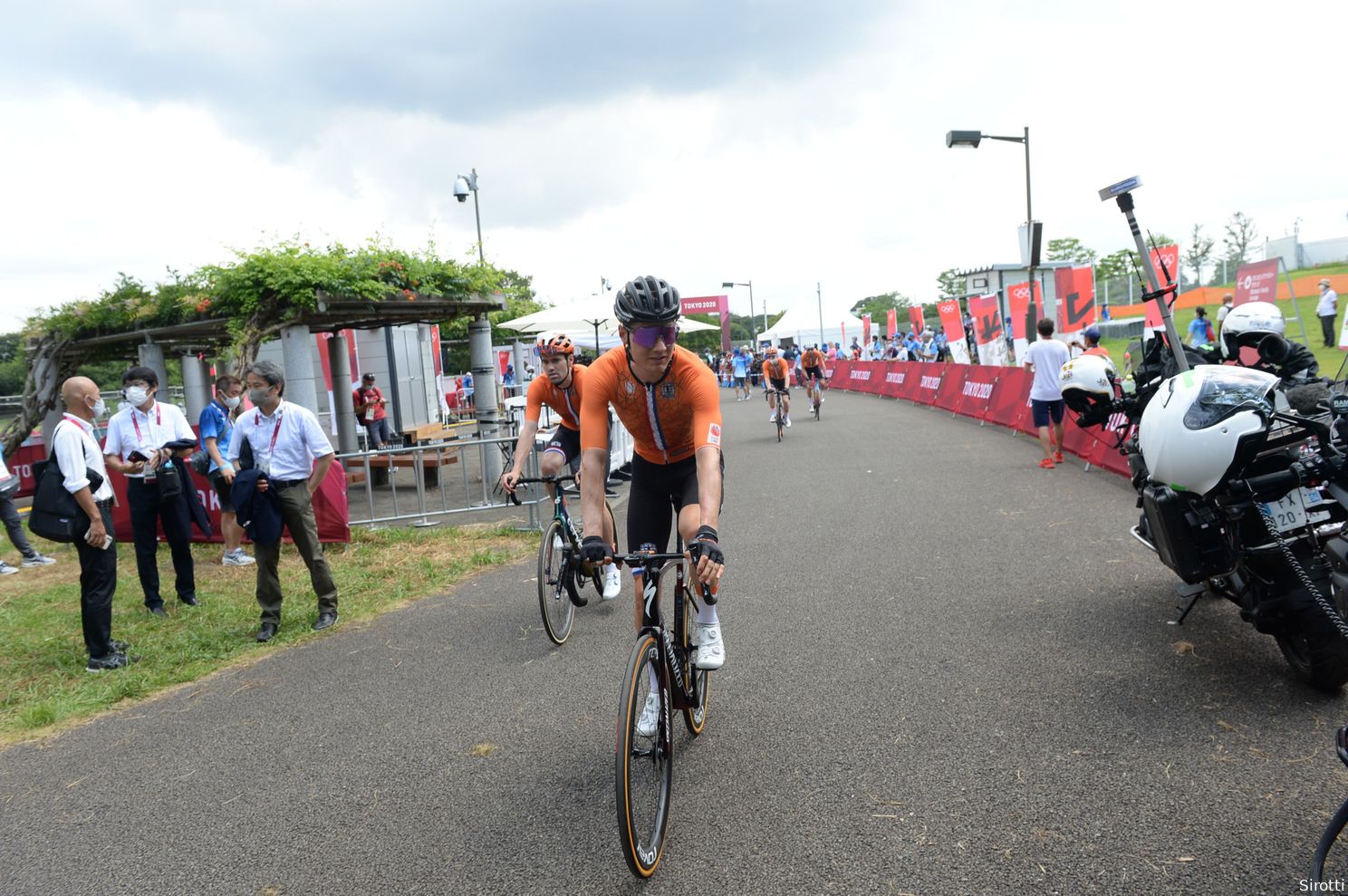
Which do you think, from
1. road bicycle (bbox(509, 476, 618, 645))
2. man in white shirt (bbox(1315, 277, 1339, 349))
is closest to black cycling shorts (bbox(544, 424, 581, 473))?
road bicycle (bbox(509, 476, 618, 645))

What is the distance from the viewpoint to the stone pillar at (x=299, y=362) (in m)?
11.8

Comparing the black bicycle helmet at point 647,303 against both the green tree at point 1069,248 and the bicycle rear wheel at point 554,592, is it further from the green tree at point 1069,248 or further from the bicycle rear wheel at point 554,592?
the green tree at point 1069,248

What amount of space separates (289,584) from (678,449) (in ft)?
17.7

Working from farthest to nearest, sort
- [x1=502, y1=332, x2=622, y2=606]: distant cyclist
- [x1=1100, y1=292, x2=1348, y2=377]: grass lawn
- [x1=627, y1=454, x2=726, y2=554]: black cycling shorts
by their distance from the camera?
[x1=1100, y1=292, x2=1348, y2=377]: grass lawn, [x1=502, y1=332, x2=622, y2=606]: distant cyclist, [x1=627, y1=454, x2=726, y2=554]: black cycling shorts

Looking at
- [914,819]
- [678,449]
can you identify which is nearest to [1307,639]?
[914,819]

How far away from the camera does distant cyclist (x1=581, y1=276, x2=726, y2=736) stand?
3662 mm

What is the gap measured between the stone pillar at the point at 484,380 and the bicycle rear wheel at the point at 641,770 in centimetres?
1009

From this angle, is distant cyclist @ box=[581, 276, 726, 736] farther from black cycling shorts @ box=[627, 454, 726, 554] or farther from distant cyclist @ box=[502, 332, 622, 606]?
distant cyclist @ box=[502, 332, 622, 606]

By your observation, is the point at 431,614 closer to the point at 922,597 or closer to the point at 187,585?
the point at 187,585

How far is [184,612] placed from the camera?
24.8ft

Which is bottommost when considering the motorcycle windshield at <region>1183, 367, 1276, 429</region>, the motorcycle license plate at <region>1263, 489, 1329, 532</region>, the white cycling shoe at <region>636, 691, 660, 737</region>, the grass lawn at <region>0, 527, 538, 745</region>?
the grass lawn at <region>0, 527, 538, 745</region>

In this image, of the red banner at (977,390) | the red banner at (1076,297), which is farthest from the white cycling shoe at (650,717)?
the red banner at (1076,297)

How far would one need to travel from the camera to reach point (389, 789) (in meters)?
3.99

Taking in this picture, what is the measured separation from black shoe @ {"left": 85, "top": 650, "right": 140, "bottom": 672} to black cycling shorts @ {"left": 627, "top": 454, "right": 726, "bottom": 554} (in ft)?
13.8
